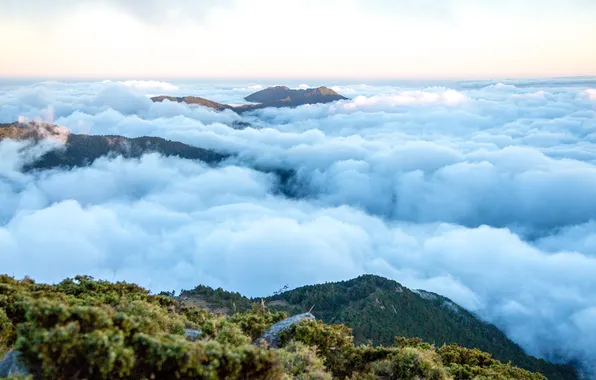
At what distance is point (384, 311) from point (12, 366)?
4336 inches

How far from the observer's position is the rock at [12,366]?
12.8 metres

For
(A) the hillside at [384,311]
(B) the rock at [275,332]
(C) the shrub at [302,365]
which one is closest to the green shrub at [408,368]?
(C) the shrub at [302,365]

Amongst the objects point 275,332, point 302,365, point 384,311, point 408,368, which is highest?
point 302,365

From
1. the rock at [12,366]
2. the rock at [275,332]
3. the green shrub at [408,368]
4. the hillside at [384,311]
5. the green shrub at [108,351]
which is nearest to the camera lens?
the green shrub at [108,351]

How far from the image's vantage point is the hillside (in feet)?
339

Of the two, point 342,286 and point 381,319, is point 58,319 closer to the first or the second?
point 381,319

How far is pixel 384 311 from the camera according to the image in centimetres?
11525

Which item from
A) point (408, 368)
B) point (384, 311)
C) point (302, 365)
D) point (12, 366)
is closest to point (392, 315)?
point (384, 311)

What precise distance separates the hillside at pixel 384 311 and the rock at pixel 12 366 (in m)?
80.1

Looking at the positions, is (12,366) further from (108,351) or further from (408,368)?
(408,368)

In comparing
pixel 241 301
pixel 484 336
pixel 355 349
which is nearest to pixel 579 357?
pixel 484 336

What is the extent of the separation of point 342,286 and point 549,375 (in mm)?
70732

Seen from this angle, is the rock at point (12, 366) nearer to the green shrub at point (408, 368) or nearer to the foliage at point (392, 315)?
the green shrub at point (408, 368)

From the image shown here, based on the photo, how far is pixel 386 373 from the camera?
23125mm
